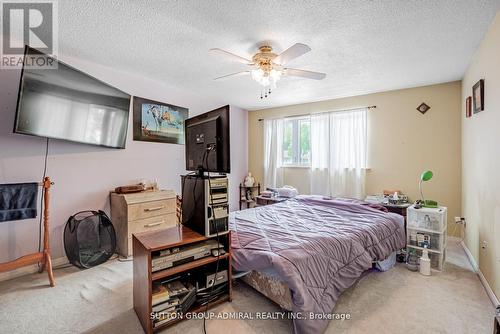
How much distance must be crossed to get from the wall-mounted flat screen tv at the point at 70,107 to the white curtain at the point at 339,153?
10.4ft

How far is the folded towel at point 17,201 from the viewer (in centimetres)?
203

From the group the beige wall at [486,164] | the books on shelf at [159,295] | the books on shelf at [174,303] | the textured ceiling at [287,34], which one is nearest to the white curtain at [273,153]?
the textured ceiling at [287,34]

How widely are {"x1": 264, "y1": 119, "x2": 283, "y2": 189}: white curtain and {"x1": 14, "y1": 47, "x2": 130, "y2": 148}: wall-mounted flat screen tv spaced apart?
2779 mm

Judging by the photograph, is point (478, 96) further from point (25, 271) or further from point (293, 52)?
point (25, 271)

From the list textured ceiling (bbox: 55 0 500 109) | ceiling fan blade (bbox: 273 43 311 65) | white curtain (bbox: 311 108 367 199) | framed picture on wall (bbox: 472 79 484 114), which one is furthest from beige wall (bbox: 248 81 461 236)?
ceiling fan blade (bbox: 273 43 311 65)

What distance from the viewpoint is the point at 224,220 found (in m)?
1.76

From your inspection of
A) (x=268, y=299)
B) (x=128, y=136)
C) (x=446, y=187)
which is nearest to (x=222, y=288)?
(x=268, y=299)

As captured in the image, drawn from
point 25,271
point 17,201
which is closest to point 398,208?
point 17,201

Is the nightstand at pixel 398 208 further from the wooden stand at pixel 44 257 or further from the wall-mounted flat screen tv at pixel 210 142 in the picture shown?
the wooden stand at pixel 44 257

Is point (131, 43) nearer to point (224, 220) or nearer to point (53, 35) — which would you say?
point (53, 35)

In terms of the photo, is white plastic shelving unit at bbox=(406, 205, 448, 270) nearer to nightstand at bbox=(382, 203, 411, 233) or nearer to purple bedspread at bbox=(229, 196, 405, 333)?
purple bedspread at bbox=(229, 196, 405, 333)

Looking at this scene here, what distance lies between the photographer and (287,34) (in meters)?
2.03

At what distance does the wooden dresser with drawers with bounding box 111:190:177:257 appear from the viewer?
2682 mm

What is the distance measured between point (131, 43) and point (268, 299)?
2.68 metres
